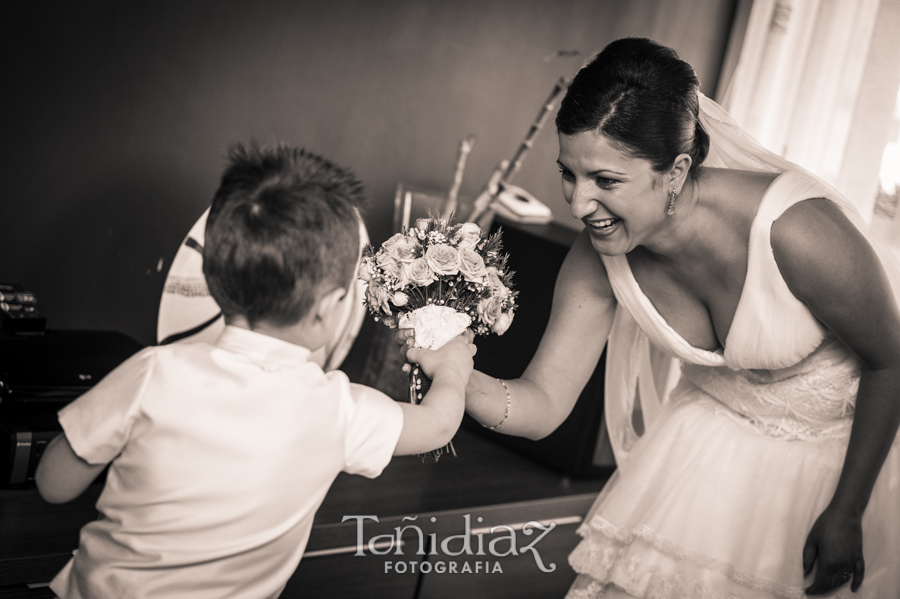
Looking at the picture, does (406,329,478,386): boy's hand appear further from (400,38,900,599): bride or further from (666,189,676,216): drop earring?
(666,189,676,216): drop earring

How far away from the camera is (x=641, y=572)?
5.39ft

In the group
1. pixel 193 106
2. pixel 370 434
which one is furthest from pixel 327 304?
pixel 193 106

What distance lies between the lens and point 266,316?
1104 mm

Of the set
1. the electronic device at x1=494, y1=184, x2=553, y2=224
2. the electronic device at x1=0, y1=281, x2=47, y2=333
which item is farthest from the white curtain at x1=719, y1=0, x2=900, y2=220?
the electronic device at x1=0, y1=281, x2=47, y2=333

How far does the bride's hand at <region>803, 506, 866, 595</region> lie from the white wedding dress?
0.05 metres

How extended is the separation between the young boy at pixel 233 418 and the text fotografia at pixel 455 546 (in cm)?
92

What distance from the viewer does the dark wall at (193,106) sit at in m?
2.01

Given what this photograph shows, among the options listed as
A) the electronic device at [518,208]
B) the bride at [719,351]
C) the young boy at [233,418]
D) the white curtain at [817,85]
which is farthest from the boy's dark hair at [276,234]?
the white curtain at [817,85]

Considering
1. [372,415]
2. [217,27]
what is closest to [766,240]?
[372,415]

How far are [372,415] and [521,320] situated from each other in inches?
59.7

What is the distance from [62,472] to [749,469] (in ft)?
4.46

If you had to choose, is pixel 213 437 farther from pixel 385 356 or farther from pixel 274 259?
pixel 385 356

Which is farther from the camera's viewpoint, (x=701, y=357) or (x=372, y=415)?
(x=701, y=357)

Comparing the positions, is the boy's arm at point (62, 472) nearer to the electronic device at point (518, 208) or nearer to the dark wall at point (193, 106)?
the dark wall at point (193, 106)
